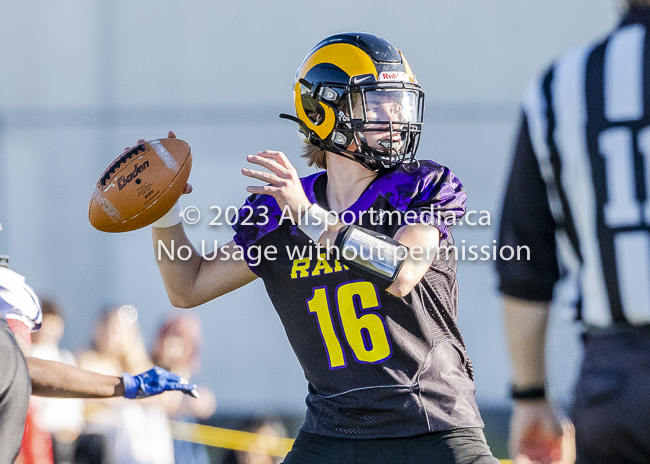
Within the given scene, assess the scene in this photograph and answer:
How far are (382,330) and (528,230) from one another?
95cm

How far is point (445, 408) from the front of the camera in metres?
2.37

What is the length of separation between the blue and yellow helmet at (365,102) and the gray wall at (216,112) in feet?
17.9

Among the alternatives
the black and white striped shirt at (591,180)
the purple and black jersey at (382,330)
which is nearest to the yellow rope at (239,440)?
the purple and black jersey at (382,330)

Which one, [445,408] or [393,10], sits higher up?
[393,10]

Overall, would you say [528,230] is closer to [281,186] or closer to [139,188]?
[281,186]

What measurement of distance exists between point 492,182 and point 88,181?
457cm

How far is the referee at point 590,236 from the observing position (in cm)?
136

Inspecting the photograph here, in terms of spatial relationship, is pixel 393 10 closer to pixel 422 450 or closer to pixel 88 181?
pixel 88 181

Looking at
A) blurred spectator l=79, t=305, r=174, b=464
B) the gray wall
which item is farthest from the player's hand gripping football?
the gray wall

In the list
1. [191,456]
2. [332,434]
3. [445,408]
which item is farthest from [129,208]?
[191,456]

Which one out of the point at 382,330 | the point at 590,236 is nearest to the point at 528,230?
the point at 590,236

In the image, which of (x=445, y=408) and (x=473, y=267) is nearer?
(x=445, y=408)

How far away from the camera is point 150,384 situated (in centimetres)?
276

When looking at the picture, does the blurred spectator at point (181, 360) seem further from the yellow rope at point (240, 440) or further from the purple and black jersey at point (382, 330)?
the purple and black jersey at point (382, 330)
